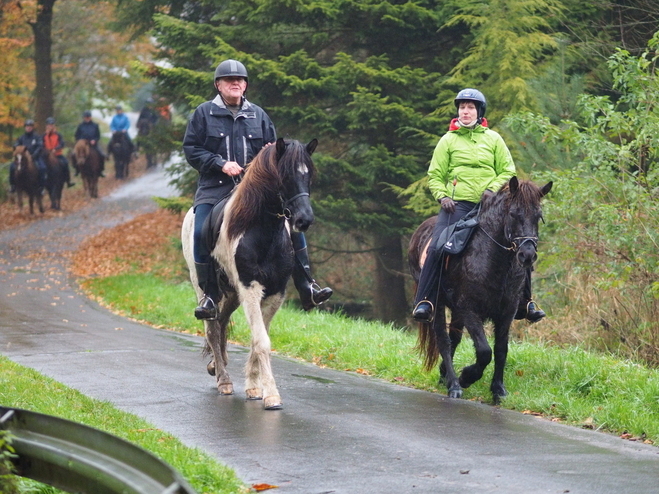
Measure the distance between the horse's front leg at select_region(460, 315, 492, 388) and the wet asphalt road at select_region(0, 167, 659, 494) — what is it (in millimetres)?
351

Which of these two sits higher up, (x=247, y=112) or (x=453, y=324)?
(x=247, y=112)

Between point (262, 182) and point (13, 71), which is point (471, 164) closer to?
point (262, 182)

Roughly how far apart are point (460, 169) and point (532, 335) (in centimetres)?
514

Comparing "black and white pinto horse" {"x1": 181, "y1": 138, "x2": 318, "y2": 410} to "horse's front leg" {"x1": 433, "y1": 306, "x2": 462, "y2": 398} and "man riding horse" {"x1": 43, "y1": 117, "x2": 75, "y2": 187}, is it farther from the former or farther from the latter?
"man riding horse" {"x1": 43, "y1": 117, "x2": 75, "y2": 187}

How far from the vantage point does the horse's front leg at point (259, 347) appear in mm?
8969

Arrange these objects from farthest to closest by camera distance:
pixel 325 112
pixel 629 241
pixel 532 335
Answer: pixel 325 112
pixel 532 335
pixel 629 241

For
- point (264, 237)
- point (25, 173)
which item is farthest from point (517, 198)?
point (25, 173)

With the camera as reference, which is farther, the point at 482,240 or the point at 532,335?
the point at 532,335

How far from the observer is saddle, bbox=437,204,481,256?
9.93 m

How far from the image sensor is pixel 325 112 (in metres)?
20.0

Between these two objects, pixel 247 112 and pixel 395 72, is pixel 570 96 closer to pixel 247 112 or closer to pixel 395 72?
pixel 395 72

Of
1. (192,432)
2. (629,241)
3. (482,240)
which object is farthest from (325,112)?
(192,432)

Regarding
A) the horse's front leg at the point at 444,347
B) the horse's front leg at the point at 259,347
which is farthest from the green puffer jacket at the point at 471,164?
the horse's front leg at the point at 259,347

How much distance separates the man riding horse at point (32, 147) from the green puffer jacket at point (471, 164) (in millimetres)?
27744
